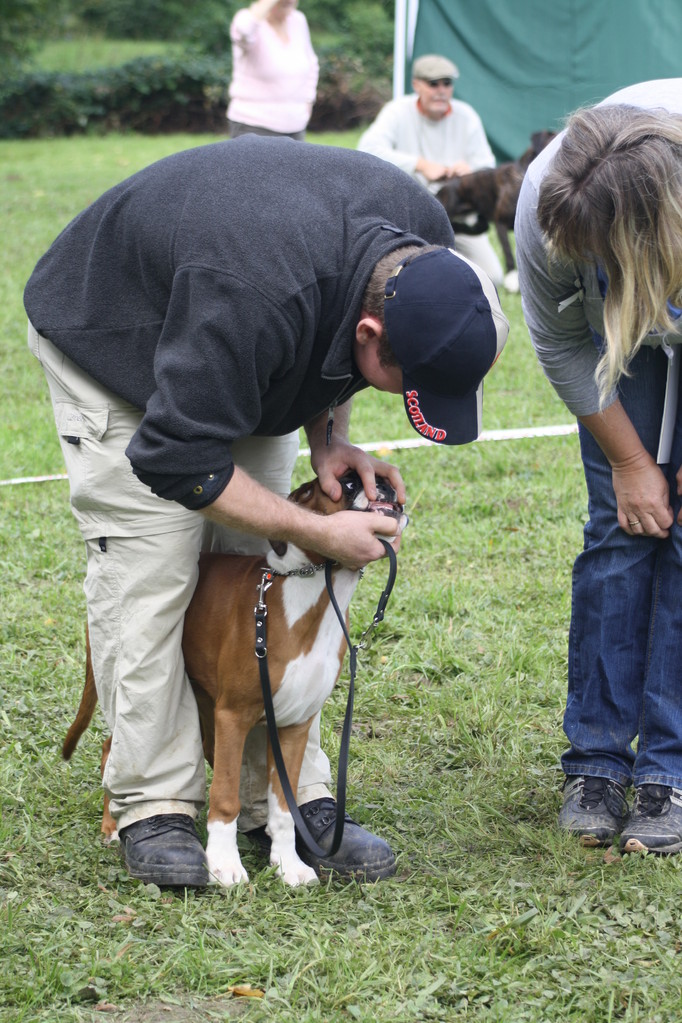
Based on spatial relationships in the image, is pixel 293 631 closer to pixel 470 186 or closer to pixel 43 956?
pixel 43 956

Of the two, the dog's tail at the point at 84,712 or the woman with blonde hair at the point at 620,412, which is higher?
the woman with blonde hair at the point at 620,412

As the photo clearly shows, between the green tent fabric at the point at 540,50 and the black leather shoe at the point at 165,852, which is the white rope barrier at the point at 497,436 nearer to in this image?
the black leather shoe at the point at 165,852

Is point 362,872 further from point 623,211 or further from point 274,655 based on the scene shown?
point 623,211

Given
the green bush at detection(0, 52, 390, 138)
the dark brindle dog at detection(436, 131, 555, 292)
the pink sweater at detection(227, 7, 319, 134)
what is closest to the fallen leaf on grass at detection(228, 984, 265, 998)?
the pink sweater at detection(227, 7, 319, 134)

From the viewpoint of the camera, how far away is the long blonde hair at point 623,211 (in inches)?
94.3

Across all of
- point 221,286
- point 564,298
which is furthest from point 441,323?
point 564,298

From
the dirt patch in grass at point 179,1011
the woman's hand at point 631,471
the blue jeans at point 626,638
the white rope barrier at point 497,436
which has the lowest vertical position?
the white rope barrier at point 497,436

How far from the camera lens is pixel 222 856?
2.91 meters

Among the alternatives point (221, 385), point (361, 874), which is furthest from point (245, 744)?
point (221, 385)

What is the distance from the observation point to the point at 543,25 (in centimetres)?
1127

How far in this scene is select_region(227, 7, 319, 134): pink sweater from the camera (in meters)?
8.30

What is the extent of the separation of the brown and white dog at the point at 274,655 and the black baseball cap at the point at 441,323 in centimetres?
45

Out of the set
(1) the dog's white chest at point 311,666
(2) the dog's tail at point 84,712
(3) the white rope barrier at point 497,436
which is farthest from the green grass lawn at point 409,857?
(3) the white rope barrier at point 497,436

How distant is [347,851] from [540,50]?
10108 millimetres
